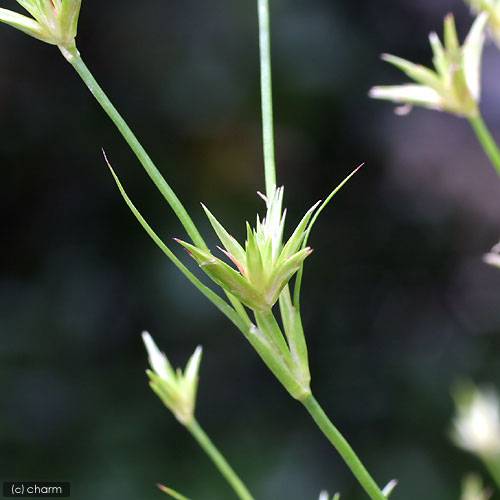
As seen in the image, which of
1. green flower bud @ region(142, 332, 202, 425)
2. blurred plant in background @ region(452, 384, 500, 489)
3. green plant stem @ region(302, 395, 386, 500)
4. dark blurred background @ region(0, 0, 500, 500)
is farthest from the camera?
dark blurred background @ region(0, 0, 500, 500)

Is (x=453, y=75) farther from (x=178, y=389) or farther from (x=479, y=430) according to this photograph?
(x=479, y=430)

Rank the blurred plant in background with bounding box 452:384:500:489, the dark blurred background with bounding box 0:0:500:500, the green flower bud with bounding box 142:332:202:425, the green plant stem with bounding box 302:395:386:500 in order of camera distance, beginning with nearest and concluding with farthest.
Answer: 1. the green plant stem with bounding box 302:395:386:500
2. the green flower bud with bounding box 142:332:202:425
3. the blurred plant in background with bounding box 452:384:500:489
4. the dark blurred background with bounding box 0:0:500:500

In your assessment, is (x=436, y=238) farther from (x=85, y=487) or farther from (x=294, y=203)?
(x=85, y=487)

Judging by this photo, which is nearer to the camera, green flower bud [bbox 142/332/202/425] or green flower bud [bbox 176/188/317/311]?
green flower bud [bbox 176/188/317/311]

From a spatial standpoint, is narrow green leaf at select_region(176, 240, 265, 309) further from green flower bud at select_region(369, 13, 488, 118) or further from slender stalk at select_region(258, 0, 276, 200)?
green flower bud at select_region(369, 13, 488, 118)

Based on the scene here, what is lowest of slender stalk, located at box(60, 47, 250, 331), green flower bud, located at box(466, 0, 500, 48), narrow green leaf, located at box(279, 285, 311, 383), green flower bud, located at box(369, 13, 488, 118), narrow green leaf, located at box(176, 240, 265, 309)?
narrow green leaf, located at box(279, 285, 311, 383)

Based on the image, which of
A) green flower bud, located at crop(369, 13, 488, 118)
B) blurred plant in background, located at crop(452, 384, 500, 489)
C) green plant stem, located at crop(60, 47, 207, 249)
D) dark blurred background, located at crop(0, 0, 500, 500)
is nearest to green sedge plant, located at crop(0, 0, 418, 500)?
green plant stem, located at crop(60, 47, 207, 249)

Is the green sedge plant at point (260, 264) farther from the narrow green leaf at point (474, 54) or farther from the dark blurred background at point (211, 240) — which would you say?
the dark blurred background at point (211, 240)

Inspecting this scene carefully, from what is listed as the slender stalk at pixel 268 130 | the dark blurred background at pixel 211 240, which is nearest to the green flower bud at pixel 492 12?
the slender stalk at pixel 268 130
